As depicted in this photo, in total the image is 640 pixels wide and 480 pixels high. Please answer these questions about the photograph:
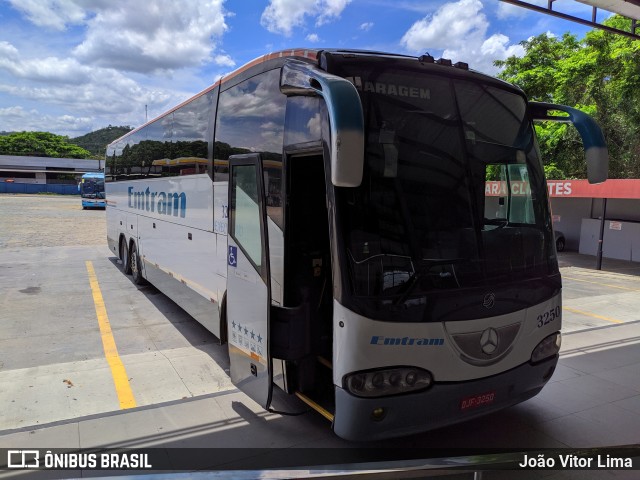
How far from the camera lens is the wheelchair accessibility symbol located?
4.51m

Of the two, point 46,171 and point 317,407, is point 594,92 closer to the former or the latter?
point 317,407

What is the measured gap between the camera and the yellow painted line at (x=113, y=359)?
16.1 feet

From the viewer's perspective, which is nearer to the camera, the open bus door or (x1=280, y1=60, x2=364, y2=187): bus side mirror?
(x1=280, y1=60, x2=364, y2=187): bus side mirror

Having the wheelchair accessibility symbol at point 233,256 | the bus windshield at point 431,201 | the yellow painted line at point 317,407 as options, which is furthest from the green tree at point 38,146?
the bus windshield at point 431,201

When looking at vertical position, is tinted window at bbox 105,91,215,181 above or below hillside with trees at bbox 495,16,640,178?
below

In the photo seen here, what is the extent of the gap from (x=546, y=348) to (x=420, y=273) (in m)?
1.59

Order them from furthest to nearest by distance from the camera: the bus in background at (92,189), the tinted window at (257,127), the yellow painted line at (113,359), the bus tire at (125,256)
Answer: the bus in background at (92,189), the bus tire at (125,256), the yellow painted line at (113,359), the tinted window at (257,127)

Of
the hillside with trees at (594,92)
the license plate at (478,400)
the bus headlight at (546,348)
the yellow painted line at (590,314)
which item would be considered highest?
the hillside with trees at (594,92)

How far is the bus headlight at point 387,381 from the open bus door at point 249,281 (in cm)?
89

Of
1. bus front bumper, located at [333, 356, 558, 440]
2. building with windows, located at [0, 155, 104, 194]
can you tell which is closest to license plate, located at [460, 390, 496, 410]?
bus front bumper, located at [333, 356, 558, 440]

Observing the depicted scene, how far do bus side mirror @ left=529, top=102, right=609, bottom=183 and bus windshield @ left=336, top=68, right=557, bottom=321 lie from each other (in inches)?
20.1

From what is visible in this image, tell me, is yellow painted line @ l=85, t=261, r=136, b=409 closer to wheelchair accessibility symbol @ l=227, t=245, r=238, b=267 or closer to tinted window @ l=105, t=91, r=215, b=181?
wheelchair accessibility symbol @ l=227, t=245, r=238, b=267

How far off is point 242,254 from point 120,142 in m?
9.19

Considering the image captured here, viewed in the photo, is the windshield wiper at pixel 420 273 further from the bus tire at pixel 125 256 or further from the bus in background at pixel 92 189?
the bus in background at pixel 92 189
